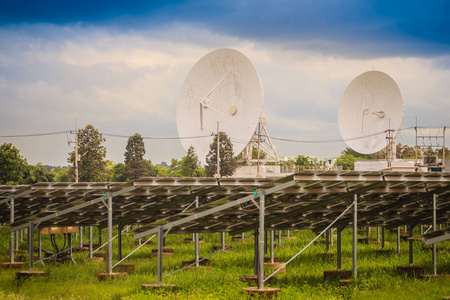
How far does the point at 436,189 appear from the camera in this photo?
72.4ft

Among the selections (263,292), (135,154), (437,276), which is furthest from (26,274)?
(135,154)

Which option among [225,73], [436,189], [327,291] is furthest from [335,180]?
[225,73]

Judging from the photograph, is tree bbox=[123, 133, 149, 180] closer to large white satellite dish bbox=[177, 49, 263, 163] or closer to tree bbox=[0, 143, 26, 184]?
tree bbox=[0, 143, 26, 184]

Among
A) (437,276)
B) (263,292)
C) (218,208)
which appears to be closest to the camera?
(263,292)

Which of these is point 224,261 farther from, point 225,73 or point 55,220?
point 225,73

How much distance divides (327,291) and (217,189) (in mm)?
Answer: 6265

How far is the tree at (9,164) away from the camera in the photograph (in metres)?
85.9

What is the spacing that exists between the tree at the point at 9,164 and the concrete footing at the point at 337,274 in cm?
7196

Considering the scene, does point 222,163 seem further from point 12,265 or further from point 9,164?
point 12,265

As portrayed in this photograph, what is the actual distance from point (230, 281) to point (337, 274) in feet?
13.3

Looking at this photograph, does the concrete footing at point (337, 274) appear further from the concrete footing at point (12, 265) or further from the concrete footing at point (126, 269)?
the concrete footing at point (12, 265)

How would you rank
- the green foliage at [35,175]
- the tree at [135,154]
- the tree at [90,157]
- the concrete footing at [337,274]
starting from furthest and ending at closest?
the green foliage at [35,175] → the tree at [135,154] → the tree at [90,157] → the concrete footing at [337,274]

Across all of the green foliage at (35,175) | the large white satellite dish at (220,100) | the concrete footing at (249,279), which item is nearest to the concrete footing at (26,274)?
the concrete footing at (249,279)

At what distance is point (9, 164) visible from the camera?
282ft
